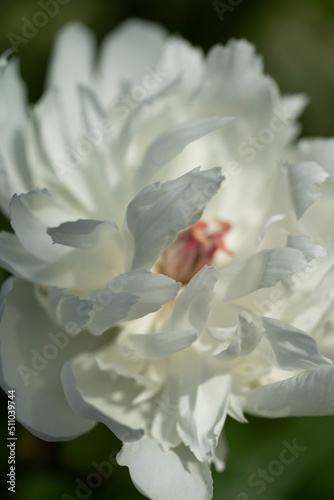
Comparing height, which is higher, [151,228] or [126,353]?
[151,228]

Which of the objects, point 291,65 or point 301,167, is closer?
point 301,167

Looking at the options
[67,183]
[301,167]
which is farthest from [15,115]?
[301,167]

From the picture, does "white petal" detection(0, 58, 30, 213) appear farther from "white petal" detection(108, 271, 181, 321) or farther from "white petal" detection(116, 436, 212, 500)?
"white petal" detection(116, 436, 212, 500)

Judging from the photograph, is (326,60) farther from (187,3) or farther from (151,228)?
(151,228)
